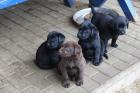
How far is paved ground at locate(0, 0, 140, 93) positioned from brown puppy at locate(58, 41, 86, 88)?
9cm

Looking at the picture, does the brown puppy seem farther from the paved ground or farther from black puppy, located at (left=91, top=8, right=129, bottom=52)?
black puppy, located at (left=91, top=8, right=129, bottom=52)

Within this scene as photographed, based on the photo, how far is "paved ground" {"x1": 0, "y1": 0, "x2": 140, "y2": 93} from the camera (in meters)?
3.31

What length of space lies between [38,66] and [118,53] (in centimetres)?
100

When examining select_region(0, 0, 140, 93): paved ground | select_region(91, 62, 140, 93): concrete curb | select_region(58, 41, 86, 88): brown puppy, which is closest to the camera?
select_region(58, 41, 86, 88): brown puppy

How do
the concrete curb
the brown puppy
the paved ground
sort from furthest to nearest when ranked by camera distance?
the paved ground, the concrete curb, the brown puppy

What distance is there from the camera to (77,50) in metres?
2.97

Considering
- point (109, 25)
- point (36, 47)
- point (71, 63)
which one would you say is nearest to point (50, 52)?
point (71, 63)

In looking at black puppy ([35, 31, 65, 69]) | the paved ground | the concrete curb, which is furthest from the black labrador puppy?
the concrete curb

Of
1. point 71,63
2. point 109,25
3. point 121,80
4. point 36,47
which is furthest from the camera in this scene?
point 36,47

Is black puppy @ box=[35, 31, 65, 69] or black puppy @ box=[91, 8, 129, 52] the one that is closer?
Result: black puppy @ box=[35, 31, 65, 69]

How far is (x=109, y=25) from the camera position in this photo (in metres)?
3.51

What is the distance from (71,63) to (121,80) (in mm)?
632

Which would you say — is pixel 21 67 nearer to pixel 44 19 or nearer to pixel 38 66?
pixel 38 66

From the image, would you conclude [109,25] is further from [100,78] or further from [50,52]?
[50,52]
